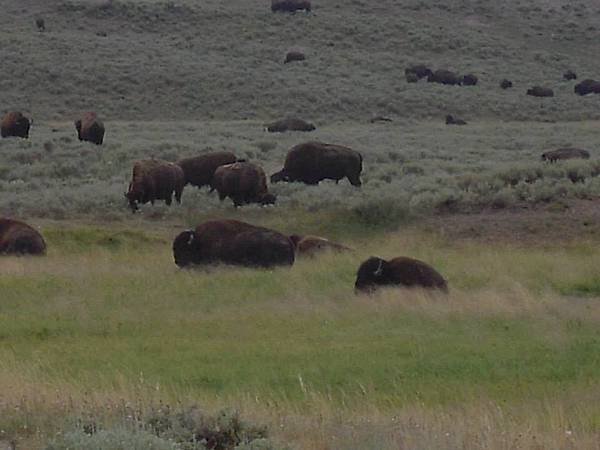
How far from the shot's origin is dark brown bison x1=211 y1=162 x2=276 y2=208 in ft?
86.0

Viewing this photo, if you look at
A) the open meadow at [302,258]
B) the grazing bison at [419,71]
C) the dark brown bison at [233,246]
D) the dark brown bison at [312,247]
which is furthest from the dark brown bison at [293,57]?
the dark brown bison at [233,246]

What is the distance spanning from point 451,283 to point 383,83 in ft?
122

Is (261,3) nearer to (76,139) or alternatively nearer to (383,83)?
(383,83)

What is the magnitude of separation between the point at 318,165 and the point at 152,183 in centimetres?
499

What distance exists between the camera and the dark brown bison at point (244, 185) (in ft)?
86.0

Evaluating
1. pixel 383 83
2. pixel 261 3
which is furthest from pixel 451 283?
pixel 261 3

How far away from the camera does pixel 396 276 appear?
1498 cm

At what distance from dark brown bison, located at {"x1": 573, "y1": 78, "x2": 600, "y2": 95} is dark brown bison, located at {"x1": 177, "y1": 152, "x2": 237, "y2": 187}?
90.2ft

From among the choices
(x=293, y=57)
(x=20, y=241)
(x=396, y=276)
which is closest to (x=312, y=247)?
(x=396, y=276)

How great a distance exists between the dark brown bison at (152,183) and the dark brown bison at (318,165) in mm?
3258

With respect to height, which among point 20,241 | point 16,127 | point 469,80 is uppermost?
point 20,241

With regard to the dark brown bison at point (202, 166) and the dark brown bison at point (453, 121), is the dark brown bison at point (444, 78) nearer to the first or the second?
the dark brown bison at point (453, 121)

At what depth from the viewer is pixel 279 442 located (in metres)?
6.16

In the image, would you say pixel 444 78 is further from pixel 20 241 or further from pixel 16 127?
pixel 20 241
